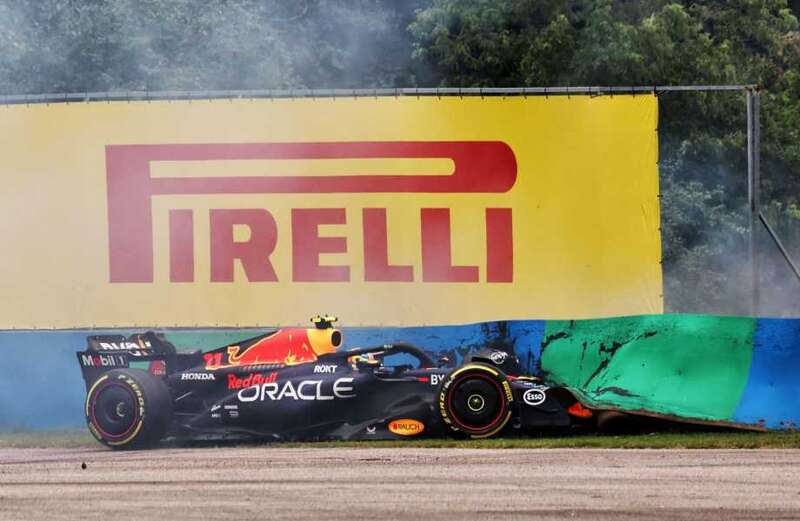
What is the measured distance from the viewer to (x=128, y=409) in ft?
41.7

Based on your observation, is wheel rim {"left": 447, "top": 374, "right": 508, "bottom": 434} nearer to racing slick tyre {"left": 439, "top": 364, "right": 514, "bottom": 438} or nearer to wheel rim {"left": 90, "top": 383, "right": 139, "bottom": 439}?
racing slick tyre {"left": 439, "top": 364, "right": 514, "bottom": 438}

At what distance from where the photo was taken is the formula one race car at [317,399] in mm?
12539

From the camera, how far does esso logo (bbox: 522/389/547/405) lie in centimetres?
1252

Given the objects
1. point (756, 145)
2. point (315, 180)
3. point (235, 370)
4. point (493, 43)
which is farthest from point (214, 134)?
point (493, 43)

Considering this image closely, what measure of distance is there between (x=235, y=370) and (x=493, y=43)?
36.9ft

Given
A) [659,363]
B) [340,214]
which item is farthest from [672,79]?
[659,363]

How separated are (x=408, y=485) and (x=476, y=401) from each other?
3.05 m

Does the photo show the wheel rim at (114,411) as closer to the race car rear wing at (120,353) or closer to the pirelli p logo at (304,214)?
the race car rear wing at (120,353)

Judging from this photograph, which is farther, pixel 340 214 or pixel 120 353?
pixel 340 214

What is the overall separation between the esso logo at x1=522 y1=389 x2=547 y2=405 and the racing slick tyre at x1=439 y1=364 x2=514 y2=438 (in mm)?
129

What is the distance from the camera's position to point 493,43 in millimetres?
22641

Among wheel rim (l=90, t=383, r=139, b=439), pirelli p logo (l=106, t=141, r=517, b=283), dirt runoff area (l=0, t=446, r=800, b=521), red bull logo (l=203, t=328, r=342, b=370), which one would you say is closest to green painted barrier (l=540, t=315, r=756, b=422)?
dirt runoff area (l=0, t=446, r=800, b=521)

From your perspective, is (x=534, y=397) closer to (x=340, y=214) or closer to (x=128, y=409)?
(x=128, y=409)

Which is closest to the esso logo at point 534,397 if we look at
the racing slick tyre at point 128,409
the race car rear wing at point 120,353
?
the race car rear wing at point 120,353
